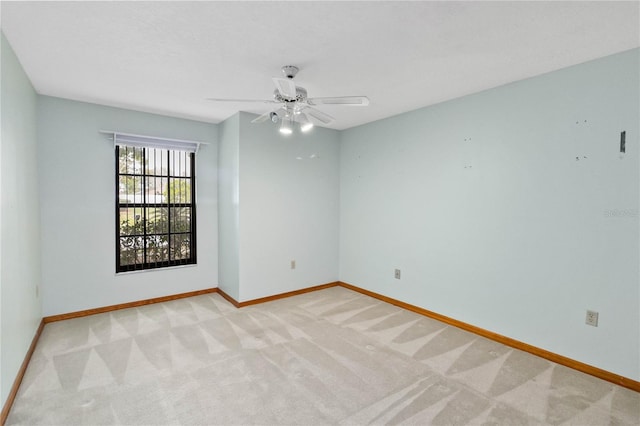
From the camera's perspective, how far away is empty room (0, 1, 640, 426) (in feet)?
6.78

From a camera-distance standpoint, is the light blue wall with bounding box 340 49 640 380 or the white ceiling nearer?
the white ceiling

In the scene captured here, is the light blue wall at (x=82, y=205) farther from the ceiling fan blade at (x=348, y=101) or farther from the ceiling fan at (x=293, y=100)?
the ceiling fan blade at (x=348, y=101)

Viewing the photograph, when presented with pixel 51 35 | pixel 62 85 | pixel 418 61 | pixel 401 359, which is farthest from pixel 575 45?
pixel 62 85

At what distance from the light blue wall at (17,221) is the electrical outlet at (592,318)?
13.5 feet

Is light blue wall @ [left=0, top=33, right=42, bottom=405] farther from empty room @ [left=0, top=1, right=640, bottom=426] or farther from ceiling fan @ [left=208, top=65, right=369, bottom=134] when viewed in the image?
ceiling fan @ [left=208, top=65, right=369, bottom=134]

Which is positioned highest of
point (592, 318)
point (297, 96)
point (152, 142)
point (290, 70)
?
point (290, 70)

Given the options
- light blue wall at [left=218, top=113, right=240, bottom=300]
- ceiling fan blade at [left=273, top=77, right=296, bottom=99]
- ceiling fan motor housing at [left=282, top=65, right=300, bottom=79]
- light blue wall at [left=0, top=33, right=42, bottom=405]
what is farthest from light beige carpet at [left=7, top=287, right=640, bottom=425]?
ceiling fan motor housing at [left=282, top=65, right=300, bottom=79]

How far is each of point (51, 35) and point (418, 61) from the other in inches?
101

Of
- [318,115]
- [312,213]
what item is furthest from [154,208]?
[318,115]

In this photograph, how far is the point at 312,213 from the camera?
4754 millimetres

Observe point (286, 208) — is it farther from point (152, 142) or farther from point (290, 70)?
point (290, 70)

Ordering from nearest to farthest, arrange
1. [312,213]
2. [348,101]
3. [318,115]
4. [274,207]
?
[348,101] < [318,115] < [274,207] < [312,213]

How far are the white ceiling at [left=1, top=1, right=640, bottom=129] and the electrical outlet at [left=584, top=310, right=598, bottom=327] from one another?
1995 mm

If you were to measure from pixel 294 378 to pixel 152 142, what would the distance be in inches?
127
